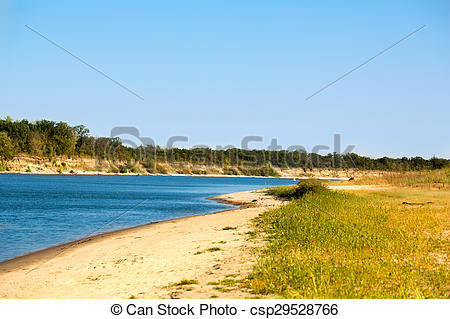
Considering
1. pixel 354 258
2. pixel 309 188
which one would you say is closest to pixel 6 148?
pixel 309 188

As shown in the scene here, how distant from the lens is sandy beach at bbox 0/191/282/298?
11188 mm

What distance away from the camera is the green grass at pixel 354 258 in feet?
32.0

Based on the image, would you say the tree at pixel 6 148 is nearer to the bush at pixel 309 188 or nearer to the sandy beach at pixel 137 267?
the bush at pixel 309 188

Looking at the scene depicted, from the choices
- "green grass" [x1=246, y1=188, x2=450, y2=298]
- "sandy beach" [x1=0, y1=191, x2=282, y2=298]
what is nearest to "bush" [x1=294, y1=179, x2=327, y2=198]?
"green grass" [x1=246, y1=188, x2=450, y2=298]

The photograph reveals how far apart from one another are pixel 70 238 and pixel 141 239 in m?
5.15

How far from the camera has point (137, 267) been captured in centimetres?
1431

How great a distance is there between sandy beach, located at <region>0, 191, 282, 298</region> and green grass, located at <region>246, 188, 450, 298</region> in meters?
1.01

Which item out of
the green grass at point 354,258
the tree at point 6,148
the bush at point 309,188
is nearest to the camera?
the green grass at point 354,258

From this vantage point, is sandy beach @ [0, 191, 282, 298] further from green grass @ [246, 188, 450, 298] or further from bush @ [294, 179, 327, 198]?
bush @ [294, 179, 327, 198]

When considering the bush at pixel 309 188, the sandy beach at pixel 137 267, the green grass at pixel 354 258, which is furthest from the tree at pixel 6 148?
the green grass at pixel 354 258

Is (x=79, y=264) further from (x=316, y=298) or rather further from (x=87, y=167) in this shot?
(x=87, y=167)

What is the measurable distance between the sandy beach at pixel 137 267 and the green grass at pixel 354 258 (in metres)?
1.01

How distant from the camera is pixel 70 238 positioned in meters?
24.5
